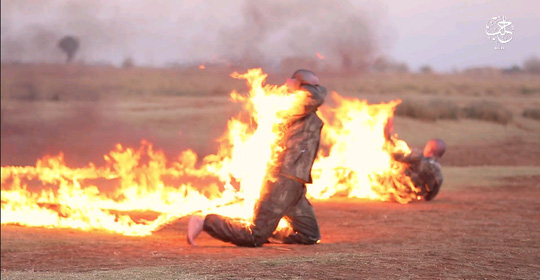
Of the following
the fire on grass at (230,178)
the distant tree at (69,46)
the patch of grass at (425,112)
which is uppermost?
the patch of grass at (425,112)

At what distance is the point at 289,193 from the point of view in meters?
10.8

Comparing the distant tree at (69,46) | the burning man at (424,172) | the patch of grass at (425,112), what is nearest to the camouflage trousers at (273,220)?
the burning man at (424,172)

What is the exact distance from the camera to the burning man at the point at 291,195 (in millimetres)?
10781

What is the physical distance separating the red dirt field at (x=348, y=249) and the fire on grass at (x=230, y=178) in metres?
0.46

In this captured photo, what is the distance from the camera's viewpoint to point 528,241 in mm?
11352

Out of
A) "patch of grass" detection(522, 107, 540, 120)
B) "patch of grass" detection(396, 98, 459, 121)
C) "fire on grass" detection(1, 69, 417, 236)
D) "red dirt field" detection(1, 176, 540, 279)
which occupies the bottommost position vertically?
"red dirt field" detection(1, 176, 540, 279)

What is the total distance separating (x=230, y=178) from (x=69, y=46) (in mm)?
11772

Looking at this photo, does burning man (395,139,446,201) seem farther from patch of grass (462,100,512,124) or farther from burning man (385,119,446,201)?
patch of grass (462,100,512,124)

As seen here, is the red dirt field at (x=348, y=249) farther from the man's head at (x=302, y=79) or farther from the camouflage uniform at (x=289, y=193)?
the man's head at (x=302, y=79)

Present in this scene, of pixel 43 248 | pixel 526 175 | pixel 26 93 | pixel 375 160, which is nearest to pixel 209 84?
pixel 26 93

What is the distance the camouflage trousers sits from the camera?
1077cm

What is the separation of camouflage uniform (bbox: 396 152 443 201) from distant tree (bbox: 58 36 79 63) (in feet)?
32.8

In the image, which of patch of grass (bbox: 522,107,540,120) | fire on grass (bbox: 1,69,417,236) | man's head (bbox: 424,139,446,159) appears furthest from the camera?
patch of grass (bbox: 522,107,540,120)

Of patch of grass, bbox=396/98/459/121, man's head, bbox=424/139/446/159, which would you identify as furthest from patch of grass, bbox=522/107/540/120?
man's head, bbox=424/139/446/159
